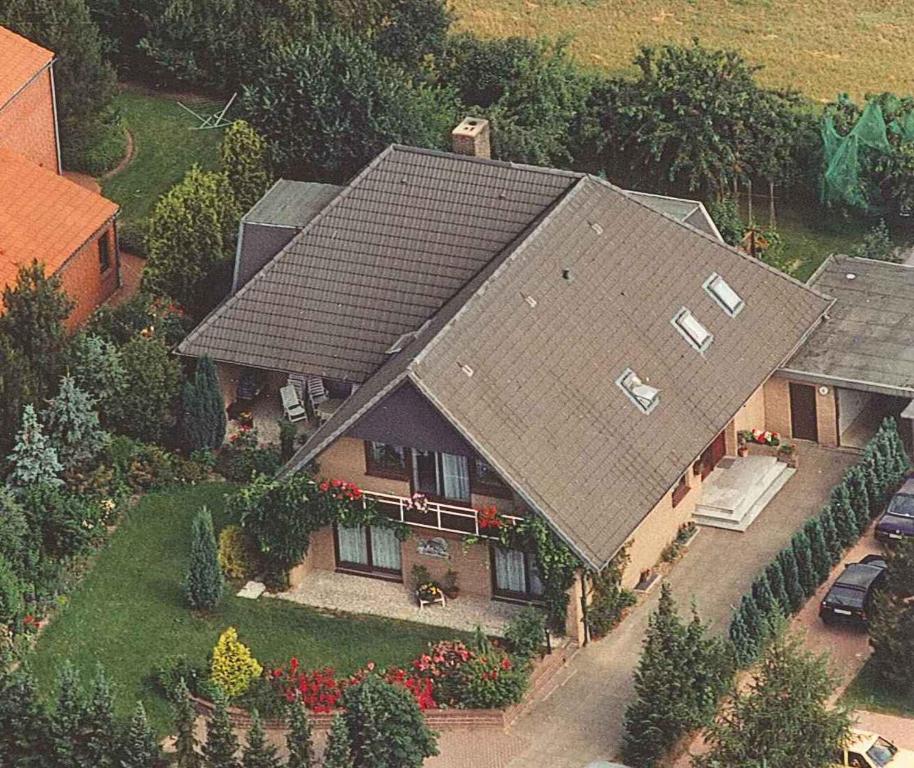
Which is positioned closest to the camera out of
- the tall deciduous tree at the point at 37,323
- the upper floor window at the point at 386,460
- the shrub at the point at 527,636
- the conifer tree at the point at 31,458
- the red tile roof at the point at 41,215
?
the shrub at the point at 527,636

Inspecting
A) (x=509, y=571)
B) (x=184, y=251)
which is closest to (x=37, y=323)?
(x=184, y=251)

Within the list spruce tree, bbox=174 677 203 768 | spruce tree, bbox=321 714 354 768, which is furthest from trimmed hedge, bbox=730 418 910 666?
spruce tree, bbox=174 677 203 768

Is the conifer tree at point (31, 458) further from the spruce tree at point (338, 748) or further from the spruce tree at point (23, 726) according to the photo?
the spruce tree at point (338, 748)

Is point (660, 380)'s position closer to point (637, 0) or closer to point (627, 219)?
point (627, 219)

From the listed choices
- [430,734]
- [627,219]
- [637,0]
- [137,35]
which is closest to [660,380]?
[627,219]

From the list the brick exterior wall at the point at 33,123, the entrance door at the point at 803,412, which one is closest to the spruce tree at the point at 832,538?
the entrance door at the point at 803,412

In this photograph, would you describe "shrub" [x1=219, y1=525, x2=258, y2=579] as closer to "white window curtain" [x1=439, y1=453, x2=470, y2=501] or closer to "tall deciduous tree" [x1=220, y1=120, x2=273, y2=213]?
"white window curtain" [x1=439, y1=453, x2=470, y2=501]
